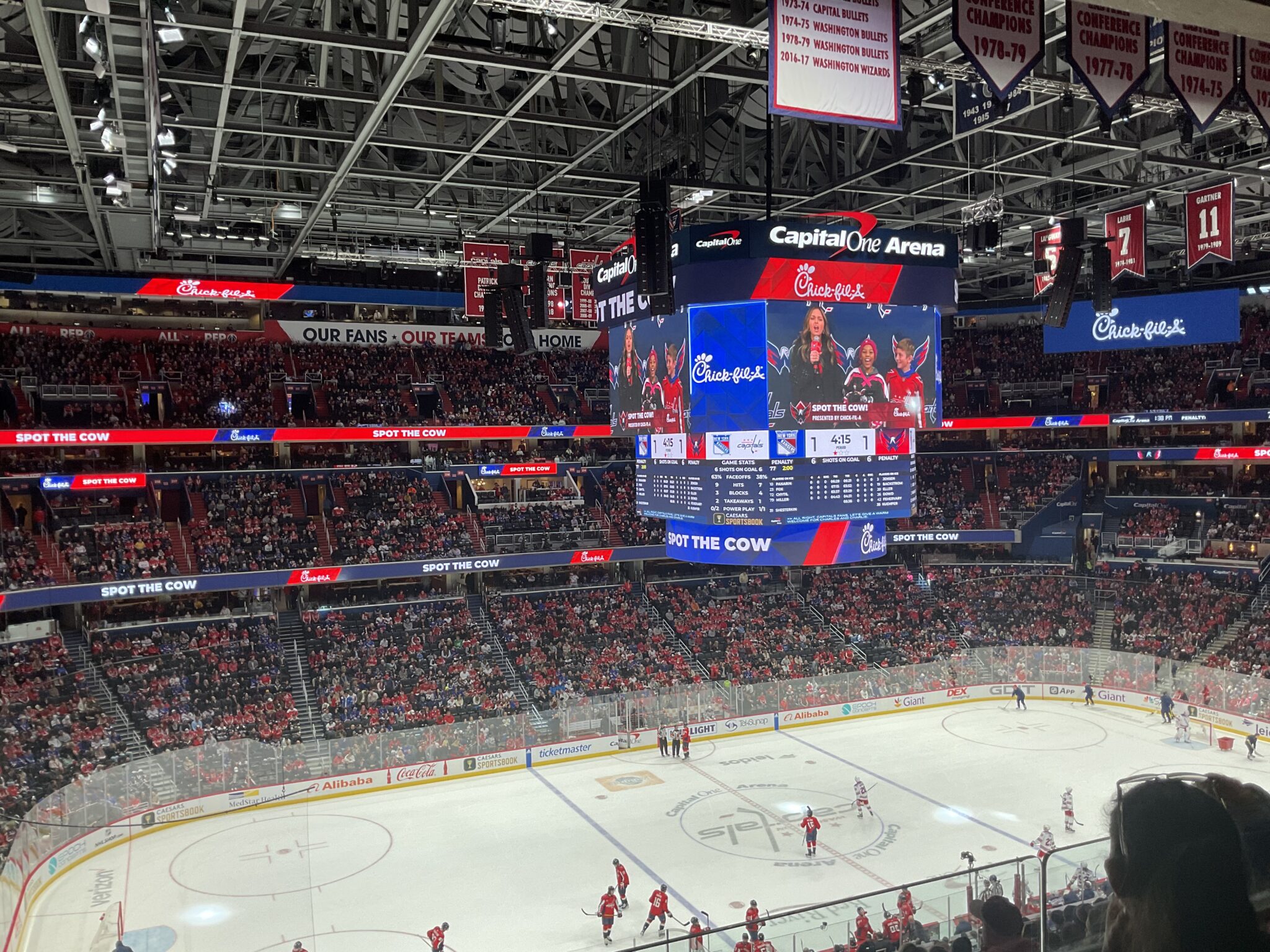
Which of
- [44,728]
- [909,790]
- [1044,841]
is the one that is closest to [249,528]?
[44,728]

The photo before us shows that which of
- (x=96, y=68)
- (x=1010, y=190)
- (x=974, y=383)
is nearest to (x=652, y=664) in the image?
(x=1010, y=190)

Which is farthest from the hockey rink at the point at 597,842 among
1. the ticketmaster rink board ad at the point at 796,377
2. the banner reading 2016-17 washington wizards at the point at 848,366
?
the banner reading 2016-17 washington wizards at the point at 848,366

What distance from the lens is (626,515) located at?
3397 cm

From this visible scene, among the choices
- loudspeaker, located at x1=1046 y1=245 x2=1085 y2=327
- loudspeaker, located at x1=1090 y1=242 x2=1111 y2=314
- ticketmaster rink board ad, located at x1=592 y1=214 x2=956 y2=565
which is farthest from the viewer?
loudspeaker, located at x1=1090 y1=242 x2=1111 y2=314

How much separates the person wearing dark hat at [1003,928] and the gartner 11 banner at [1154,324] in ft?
78.8

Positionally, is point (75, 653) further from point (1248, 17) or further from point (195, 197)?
point (1248, 17)

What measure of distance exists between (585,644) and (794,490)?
563 inches

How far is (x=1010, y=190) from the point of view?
2247 cm

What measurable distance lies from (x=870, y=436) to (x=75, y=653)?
20263 millimetres

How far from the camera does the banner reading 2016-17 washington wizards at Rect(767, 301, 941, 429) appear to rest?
16516 millimetres

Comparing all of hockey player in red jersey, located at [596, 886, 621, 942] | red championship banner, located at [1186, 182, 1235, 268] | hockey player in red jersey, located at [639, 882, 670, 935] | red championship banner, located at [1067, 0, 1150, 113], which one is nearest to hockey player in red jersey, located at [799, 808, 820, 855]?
hockey player in red jersey, located at [639, 882, 670, 935]

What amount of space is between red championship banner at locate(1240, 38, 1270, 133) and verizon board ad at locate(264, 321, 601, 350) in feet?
83.4

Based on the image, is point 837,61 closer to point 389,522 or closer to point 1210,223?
point 1210,223

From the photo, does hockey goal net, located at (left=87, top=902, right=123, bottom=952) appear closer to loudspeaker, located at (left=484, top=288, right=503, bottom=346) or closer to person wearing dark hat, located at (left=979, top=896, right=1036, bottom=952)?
loudspeaker, located at (left=484, top=288, right=503, bottom=346)
